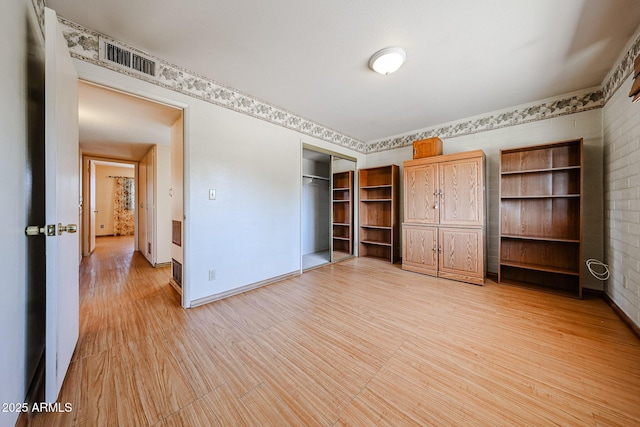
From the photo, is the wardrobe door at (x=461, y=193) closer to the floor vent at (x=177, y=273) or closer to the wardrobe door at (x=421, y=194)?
the wardrobe door at (x=421, y=194)

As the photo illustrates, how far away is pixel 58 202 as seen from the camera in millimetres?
1182

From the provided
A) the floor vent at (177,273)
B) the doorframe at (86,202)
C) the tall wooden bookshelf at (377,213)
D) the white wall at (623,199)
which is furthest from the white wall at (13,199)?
the doorframe at (86,202)

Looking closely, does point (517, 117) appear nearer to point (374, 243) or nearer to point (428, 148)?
point (428, 148)

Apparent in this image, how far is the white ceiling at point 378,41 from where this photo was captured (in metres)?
1.56

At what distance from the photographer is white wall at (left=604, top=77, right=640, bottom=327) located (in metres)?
1.87

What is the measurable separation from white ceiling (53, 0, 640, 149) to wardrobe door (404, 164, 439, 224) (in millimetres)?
1078

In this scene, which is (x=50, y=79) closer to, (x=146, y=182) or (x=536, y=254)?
(x=146, y=182)

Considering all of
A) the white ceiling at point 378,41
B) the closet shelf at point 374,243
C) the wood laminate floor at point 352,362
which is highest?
the white ceiling at point 378,41

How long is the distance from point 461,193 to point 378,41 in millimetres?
2306

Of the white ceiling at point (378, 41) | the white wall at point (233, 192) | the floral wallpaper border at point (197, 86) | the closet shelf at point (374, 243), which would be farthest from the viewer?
the closet shelf at point (374, 243)

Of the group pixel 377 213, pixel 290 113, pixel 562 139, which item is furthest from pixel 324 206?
pixel 562 139

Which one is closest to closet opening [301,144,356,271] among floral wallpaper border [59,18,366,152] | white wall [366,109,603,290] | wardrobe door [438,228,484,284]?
floral wallpaper border [59,18,366,152]

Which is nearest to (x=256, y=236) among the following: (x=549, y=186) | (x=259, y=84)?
(x=259, y=84)

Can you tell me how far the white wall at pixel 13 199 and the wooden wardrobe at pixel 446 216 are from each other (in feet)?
12.7
